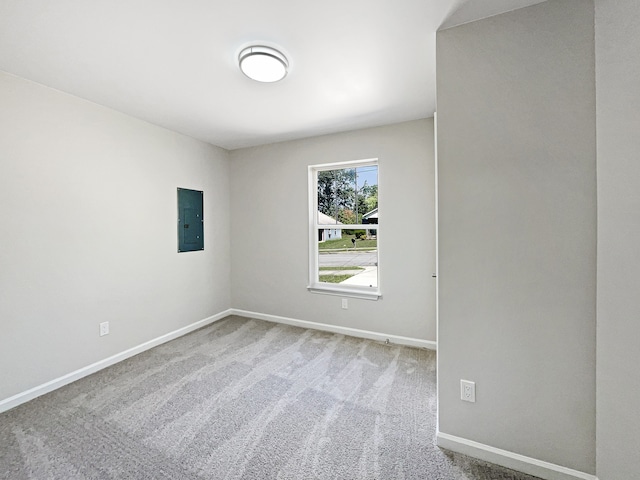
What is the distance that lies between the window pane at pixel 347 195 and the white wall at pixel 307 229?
19 cm

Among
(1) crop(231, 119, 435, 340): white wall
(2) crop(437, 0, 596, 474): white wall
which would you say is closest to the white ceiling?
(2) crop(437, 0, 596, 474): white wall

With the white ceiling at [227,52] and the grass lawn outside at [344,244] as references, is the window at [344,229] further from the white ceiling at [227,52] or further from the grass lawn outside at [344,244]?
the white ceiling at [227,52]

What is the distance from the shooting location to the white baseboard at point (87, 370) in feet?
6.70

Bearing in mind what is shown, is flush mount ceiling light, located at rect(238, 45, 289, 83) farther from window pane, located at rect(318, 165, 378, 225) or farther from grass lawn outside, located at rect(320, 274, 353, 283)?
grass lawn outside, located at rect(320, 274, 353, 283)

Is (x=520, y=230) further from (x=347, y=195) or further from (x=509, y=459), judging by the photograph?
(x=347, y=195)

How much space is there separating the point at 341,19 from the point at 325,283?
2.76 m

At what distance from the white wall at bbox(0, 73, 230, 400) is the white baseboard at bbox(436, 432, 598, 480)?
293cm

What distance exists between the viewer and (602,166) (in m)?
1.27

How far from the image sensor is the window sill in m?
3.24

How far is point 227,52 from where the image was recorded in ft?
5.85

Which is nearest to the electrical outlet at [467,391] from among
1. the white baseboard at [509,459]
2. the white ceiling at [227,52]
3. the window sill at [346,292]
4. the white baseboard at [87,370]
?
the white baseboard at [509,459]

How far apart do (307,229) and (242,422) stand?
2209mm

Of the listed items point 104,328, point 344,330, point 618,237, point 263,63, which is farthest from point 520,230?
point 104,328

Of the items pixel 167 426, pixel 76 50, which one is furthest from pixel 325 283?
pixel 76 50
